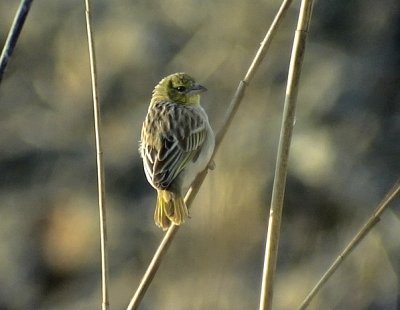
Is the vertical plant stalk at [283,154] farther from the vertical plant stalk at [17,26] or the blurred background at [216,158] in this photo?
the blurred background at [216,158]

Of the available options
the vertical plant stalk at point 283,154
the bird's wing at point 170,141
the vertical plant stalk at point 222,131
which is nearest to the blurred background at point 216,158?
the bird's wing at point 170,141

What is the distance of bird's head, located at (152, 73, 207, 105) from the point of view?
5.08m

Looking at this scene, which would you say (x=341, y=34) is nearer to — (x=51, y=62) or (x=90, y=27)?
(x=51, y=62)

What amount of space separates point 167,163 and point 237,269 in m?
2.32

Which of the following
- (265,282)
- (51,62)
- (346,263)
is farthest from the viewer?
(51,62)

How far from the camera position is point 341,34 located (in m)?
7.62

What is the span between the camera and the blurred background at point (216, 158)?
6.61 m

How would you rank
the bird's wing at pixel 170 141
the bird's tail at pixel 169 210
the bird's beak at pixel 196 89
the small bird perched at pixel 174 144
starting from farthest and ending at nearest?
the bird's beak at pixel 196 89 → the bird's wing at pixel 170 141 → the small bird perched at pixel 174 144 → the bird's tail at pixel 169 210

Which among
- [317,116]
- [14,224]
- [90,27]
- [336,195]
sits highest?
[90,27]

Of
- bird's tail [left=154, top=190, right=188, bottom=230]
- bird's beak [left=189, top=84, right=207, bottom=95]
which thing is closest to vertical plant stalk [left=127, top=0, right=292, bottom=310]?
bird's tail [left=154, top=190, right=188, bottom=230]

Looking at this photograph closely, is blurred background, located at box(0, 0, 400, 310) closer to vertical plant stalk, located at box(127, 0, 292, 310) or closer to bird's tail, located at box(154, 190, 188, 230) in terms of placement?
bird's tail, located at box(154, 190, 188, 230)

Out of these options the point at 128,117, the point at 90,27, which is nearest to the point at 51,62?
the point at 128,117

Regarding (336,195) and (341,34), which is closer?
(336,195)

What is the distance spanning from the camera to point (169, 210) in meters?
4.18
